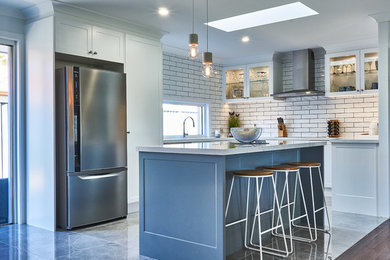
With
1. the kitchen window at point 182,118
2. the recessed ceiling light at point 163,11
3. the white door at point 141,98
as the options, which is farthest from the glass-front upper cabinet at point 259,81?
the recessed ceiling light at point 163,11

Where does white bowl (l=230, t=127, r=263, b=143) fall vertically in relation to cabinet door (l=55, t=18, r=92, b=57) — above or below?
below

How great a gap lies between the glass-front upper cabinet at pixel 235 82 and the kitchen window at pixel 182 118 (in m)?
0.61

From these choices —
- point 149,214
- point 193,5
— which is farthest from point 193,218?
point 193,5

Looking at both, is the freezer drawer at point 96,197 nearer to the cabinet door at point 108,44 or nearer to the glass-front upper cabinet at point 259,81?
the cabinet door at point 108,44

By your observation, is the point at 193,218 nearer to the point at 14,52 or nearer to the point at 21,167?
the point at 21,167

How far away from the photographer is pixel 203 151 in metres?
2.70

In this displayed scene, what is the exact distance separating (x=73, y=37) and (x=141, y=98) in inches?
46.5

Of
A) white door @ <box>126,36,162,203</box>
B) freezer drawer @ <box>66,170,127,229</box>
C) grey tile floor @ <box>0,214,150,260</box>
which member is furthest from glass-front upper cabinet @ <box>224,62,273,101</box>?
grey tile floor @ <box>0,214,150,260</box>

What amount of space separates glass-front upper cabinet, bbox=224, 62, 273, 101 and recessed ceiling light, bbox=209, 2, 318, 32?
81.3 inches

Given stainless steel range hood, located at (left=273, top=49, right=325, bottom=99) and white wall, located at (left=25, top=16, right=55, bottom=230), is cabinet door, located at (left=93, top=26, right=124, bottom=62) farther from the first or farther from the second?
stainless steel range hood, located at (left=273, top=49, right=325, bottom=99)

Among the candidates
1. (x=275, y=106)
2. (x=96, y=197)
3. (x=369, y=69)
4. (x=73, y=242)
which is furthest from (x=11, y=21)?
(x=369, y=69)

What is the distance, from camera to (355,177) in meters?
4.71

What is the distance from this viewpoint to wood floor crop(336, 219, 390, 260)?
305 cm

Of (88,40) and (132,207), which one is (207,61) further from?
(132,207)
